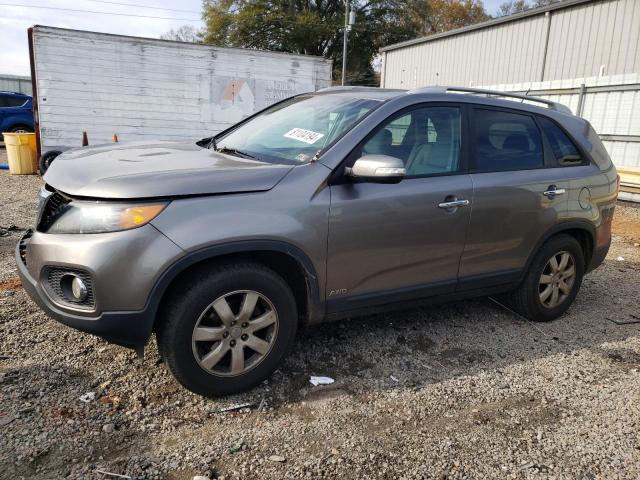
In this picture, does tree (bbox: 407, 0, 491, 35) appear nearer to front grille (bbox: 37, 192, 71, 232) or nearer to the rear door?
the rear door

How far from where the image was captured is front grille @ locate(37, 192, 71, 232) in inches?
107

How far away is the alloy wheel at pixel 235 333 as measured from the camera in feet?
9.01

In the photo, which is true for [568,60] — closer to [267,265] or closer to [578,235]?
[578,235]

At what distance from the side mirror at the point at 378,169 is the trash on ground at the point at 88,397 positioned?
1.92m

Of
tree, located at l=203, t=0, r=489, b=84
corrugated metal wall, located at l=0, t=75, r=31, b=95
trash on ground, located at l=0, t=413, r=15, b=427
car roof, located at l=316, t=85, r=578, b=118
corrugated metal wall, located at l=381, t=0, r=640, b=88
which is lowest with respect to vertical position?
trash on ground, located at l=0, t=413, r=15, b=427

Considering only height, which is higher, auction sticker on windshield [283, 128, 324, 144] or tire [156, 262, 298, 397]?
auction sticker on windshield [283, 128, 324, 144]

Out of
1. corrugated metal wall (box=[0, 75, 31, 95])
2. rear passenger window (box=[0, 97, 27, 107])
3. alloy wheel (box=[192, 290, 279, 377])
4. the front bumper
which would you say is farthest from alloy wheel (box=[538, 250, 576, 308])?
corrugated metal wall (box=[0, 75, 31, 95])

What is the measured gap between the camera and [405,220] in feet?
10.6

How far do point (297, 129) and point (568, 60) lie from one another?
485 inches

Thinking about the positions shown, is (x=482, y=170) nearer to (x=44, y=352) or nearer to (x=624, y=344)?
(x=624, y=344)


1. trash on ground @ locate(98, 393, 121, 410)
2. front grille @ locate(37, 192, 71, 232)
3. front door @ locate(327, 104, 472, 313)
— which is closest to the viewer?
front grille @ locate(37, 192, 71, 232)

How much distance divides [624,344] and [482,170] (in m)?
1.83

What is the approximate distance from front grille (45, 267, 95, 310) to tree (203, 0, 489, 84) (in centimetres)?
3670

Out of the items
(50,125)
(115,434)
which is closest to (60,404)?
(115,434)
